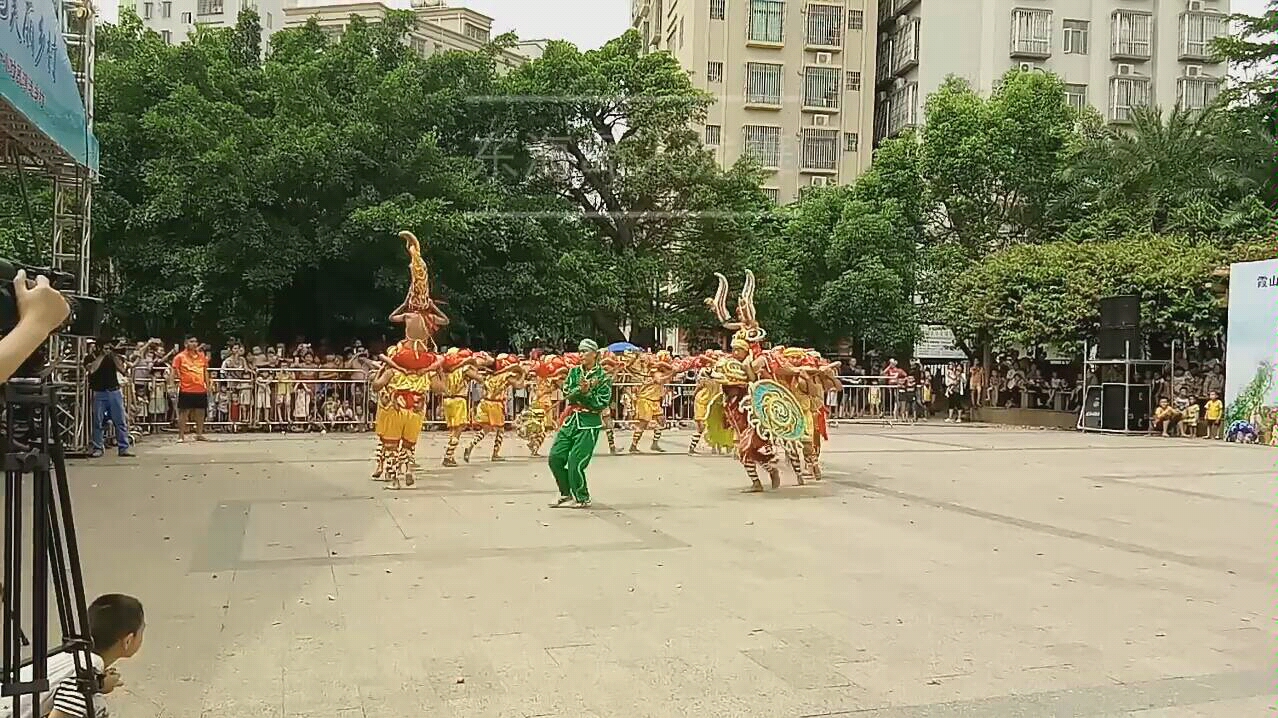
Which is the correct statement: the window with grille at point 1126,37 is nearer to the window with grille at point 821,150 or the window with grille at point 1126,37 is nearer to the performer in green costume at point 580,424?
the window with grille at point 821,150

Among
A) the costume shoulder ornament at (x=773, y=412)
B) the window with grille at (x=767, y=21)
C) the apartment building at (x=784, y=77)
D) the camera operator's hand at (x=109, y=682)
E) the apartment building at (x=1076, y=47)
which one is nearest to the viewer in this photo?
the camera operator's hand at (x=109, y=682)

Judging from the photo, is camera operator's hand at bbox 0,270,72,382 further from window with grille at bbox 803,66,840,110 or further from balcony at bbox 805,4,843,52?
balcony at bbox 805,4,843,52

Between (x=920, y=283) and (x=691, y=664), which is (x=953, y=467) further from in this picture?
(x=920, y=283)

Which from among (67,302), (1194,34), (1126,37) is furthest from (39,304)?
(1194,34)

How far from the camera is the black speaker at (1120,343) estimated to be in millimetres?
20297

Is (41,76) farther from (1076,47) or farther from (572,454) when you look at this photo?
(1076,47)

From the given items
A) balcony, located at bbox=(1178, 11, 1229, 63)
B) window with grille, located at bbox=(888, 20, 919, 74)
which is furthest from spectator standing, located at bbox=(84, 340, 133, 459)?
balcony, located at bbox=(1178, 11, 1229, 63)

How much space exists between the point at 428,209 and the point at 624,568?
1348 centimetres

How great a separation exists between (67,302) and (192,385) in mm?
13523

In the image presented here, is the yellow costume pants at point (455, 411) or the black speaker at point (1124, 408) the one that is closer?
the yellow costume pants at point (455, 411)

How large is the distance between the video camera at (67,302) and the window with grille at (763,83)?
32.9 m

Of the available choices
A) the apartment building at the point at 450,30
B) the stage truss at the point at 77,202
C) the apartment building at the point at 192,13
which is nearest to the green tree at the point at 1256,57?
the apartment building at the point at 450,30

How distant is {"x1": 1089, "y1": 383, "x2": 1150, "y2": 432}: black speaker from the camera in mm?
20688

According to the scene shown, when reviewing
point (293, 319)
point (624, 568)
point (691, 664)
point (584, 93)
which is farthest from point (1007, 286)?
point (691, 664)
